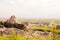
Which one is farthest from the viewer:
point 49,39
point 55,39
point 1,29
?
point 1,29

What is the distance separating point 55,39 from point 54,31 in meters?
0.48

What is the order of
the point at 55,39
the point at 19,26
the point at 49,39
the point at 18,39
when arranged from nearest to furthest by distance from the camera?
the point at 55,39
the point at 49,39
the point at 18,39
the point at 19,26

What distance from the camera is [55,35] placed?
8.53 metres

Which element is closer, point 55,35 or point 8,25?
point 55,35

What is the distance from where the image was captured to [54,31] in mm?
8836

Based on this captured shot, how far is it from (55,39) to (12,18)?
33368 mm

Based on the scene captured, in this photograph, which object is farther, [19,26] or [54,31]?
[19,26]

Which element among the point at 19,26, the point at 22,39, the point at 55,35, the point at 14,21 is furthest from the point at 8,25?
the point at 55,35

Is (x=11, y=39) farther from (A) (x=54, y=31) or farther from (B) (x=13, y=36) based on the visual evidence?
(A) (x=54, y=31)

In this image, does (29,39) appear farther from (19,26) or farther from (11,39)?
(19,26)

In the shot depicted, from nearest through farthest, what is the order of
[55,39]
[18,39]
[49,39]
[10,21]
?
[55,39], [49,39], [18,39], [10,21]

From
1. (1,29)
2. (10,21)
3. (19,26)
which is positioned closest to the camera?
(1,29)

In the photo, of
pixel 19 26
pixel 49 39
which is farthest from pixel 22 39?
pixel 19 26

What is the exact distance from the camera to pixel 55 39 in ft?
27.9
